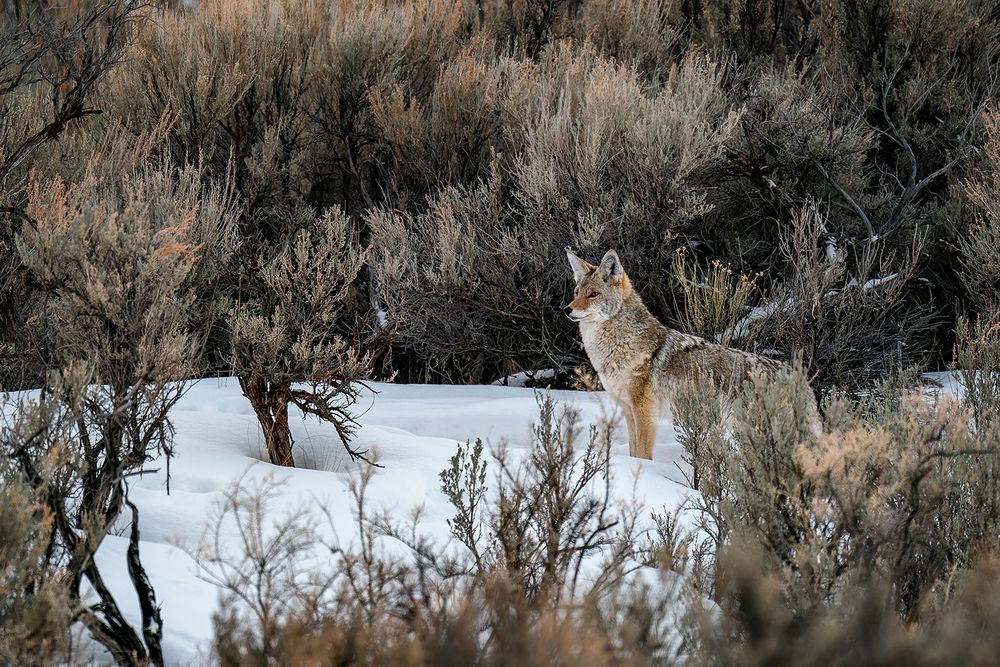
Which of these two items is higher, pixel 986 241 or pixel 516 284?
pixel 986 241

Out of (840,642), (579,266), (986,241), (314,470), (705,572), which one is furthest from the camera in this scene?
(986,241)

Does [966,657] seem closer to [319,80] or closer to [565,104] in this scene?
[565,104]

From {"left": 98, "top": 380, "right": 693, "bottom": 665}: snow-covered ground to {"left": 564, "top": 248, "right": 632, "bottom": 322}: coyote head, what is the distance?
693 mm

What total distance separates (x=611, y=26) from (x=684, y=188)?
3932 mm

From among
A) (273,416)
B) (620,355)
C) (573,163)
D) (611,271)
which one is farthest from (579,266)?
(273,416)

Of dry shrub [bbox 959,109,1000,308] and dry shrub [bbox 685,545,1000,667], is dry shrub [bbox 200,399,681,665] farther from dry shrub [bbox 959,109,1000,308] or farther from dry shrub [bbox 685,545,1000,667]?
dry shrub [bbox 959,109,1000,308]

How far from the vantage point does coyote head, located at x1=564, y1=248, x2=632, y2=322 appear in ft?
20.5

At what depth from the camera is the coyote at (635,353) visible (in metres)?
5.96

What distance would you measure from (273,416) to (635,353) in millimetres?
2321

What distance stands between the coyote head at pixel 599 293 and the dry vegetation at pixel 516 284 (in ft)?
2.69

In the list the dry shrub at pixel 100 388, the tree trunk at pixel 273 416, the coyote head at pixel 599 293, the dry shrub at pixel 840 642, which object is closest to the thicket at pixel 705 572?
the dry shrub at pixel 840 642

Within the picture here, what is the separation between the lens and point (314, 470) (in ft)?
16.4

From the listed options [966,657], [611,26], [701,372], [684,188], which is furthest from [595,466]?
[611,26]

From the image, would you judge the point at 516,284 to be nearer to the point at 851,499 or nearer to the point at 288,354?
the point at 288,354
